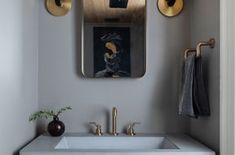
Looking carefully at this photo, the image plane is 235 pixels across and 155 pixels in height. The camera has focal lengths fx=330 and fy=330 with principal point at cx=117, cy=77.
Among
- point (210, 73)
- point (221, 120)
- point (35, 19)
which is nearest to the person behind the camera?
point (221, 120)

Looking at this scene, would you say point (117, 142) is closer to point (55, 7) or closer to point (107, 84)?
point (107, 84)

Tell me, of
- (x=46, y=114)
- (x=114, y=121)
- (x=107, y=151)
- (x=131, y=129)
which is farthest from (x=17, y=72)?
(x=131, y=129)

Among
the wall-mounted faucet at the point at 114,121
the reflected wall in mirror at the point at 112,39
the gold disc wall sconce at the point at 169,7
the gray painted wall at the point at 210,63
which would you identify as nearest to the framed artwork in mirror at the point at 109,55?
the reflected wall in mirror at the point at 112,39

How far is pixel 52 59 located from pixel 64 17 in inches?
11.7

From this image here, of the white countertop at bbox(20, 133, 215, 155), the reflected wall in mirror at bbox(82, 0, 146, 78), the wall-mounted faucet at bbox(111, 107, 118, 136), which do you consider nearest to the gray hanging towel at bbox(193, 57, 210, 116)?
the white countertop at bbox(20, 133, 215, 155)

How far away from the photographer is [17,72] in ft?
5.71

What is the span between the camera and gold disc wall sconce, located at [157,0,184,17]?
7.35ft

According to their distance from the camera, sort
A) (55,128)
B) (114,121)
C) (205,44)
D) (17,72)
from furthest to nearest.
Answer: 1. (114,121)
2. (55,128)
3. (205,44)
4. (17,72)

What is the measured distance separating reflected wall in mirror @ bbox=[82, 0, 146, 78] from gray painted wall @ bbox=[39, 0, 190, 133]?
0.17ft

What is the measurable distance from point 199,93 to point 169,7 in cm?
68

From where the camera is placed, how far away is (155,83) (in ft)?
7.34

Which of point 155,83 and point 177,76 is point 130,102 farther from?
point 177,76

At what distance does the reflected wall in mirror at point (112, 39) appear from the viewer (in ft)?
7.24

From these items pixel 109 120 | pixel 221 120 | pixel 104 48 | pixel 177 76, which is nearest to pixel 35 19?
pixel 104 48
